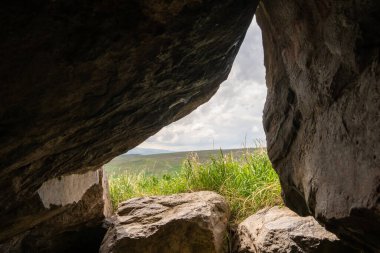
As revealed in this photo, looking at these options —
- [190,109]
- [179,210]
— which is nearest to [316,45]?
[190,109]

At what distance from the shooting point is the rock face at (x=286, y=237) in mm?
3477

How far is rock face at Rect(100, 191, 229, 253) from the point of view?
4168mm

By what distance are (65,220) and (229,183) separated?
2670 millimetres

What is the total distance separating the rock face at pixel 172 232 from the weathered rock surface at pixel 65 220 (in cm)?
42

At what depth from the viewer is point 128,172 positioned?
850 cm

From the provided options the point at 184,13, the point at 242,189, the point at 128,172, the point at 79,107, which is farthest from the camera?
the point at 128,172

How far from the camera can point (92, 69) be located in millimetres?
1557

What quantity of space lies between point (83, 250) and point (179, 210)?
1.51 m

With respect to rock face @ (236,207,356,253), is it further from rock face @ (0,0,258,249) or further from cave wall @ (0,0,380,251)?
rock face @ (0,0,258,249)

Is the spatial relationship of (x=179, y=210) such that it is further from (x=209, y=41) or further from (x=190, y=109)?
(x=209, y=41)

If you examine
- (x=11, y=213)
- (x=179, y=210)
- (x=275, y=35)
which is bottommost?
(x=179, y=210)

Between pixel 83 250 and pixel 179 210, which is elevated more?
pixel 179 210

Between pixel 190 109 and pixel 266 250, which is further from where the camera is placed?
pixel 266 250

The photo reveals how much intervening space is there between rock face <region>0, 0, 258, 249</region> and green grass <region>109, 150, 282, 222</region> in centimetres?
328
